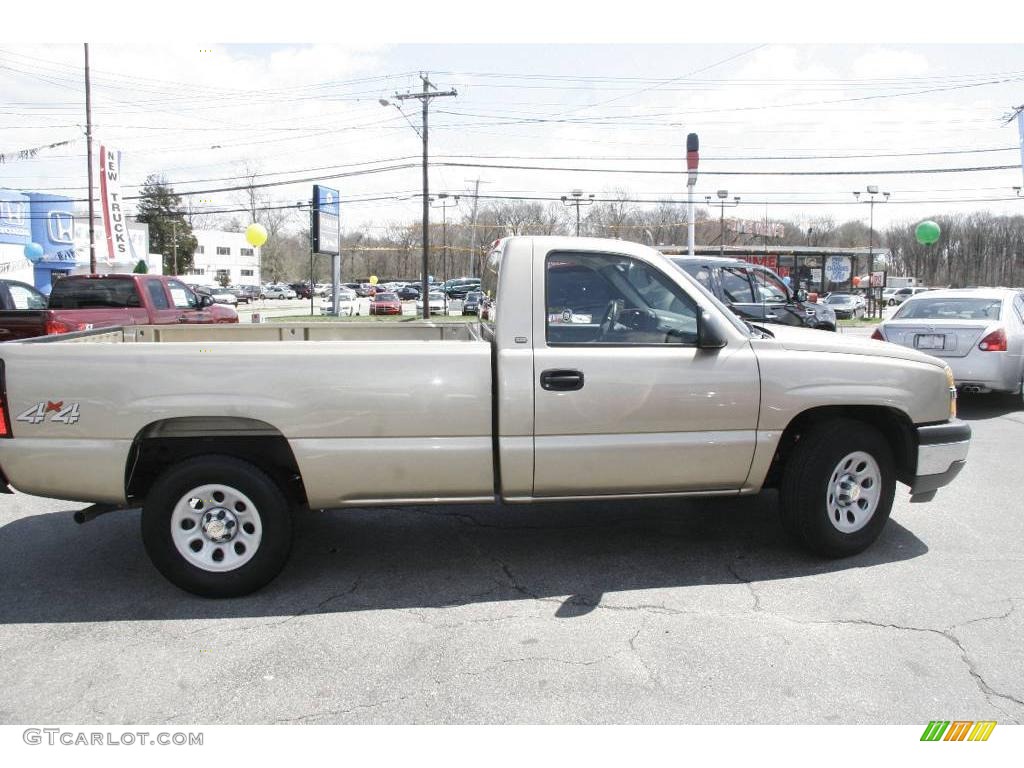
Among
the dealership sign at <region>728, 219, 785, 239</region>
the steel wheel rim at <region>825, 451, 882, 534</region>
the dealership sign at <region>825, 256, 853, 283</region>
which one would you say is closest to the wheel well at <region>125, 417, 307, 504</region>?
the steel wheel rim at <region>825, 451, 882, 534</region>

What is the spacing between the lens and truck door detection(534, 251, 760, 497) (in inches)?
166

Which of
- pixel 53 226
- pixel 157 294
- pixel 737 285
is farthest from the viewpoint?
pixel 53 226

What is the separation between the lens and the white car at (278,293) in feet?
264

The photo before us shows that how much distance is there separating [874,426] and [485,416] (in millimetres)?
2452

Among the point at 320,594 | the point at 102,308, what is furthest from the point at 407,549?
the point at 102,308

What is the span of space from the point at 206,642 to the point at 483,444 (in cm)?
165

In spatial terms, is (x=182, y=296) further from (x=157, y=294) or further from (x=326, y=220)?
(x=326, y=220)

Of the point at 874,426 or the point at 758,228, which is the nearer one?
the point at 874,426

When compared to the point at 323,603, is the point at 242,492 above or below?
above

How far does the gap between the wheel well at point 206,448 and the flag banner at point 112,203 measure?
995 inches

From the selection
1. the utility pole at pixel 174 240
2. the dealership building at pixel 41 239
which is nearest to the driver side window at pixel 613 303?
the dealership building at pixel 41 239

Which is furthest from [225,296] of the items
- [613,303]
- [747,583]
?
[747,583]

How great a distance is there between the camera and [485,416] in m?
4.15

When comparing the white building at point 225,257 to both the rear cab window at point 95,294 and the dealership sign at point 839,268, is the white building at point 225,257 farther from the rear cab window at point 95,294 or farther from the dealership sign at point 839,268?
the rear cab window at point 95,294
